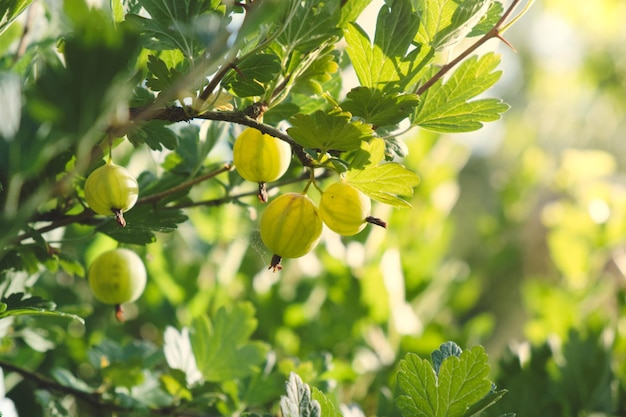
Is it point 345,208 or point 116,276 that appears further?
point 116,276

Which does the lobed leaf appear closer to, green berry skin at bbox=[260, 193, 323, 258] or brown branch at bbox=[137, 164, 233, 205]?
green berry skin at bbox=[260, 193, 323, 258]

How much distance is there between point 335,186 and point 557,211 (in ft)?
3.49

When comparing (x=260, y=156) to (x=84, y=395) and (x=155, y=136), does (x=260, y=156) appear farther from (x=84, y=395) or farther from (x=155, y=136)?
(x=84, y=395)

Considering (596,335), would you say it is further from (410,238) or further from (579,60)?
(579,60)

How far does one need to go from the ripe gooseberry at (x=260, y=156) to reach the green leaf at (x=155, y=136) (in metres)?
0.05

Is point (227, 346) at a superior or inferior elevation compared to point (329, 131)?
inferior

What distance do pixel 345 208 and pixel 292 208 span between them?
1.5 inches

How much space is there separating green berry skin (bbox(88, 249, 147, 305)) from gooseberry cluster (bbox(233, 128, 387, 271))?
16 centimetres

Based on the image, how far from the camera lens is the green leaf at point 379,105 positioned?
0.42m

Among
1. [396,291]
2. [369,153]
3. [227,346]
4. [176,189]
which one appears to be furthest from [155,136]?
[396,291]

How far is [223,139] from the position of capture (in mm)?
596

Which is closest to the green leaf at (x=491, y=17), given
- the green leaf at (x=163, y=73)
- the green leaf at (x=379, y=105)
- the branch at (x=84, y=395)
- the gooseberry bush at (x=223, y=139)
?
the gooseberry bush at (x=223, y=139)

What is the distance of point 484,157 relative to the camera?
4.22m

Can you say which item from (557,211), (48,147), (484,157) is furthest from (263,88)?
(484,157)
